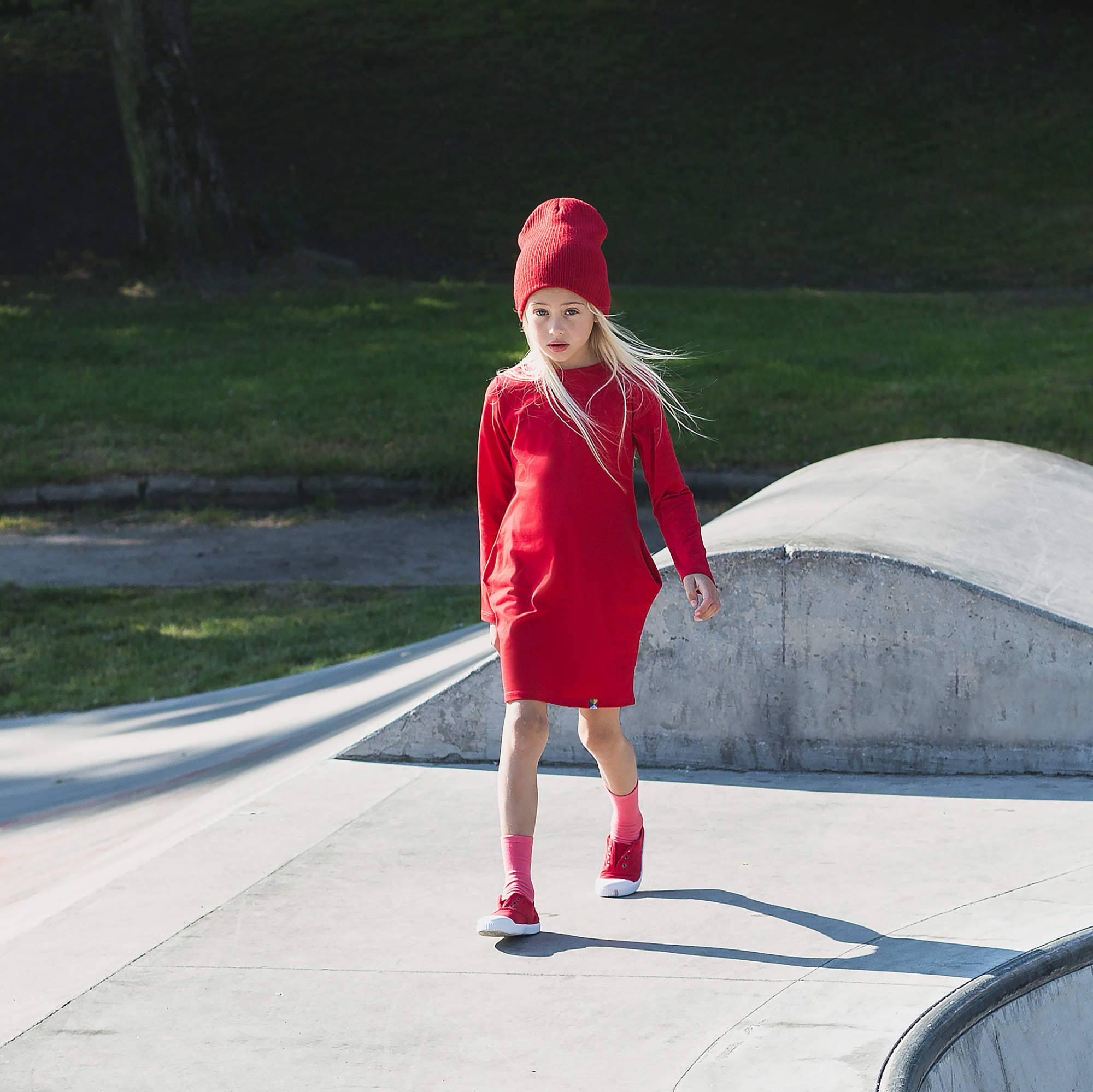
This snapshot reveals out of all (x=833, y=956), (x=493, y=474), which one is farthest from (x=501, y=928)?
(x=493, y=474)

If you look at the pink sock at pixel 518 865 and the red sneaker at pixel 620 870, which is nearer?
the pink sock at pixel 518 865

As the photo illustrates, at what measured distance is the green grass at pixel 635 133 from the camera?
68.8 ft

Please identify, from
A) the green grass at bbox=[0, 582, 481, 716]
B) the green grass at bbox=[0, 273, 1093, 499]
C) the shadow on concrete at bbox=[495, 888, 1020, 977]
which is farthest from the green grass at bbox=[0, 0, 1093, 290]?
the shadow on concrete at bbox=[495, 888, 1020, 977]

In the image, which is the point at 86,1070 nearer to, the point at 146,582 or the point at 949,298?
the point at 146,582

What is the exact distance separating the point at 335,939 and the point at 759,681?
5.70ft

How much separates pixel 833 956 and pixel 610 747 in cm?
73

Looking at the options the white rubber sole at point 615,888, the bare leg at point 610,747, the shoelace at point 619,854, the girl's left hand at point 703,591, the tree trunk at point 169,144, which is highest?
the tree trunk at point 169,144

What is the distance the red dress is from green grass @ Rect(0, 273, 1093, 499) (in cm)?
642

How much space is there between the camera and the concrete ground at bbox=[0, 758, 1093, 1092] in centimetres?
275

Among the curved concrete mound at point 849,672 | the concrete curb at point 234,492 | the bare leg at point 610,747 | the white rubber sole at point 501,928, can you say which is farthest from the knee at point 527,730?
the concrete curb at point 234,492

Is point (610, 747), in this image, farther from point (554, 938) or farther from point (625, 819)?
point (554, 938)

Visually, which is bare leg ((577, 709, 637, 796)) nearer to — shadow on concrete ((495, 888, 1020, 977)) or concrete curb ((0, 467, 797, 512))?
shadow on concrete ((495, 888, 1020, 977))

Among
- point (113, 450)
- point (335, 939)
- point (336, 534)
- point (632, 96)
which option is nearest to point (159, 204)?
point (113, 450)

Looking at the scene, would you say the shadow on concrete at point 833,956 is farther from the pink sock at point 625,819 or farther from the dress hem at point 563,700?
the dress hem at point 563,700
